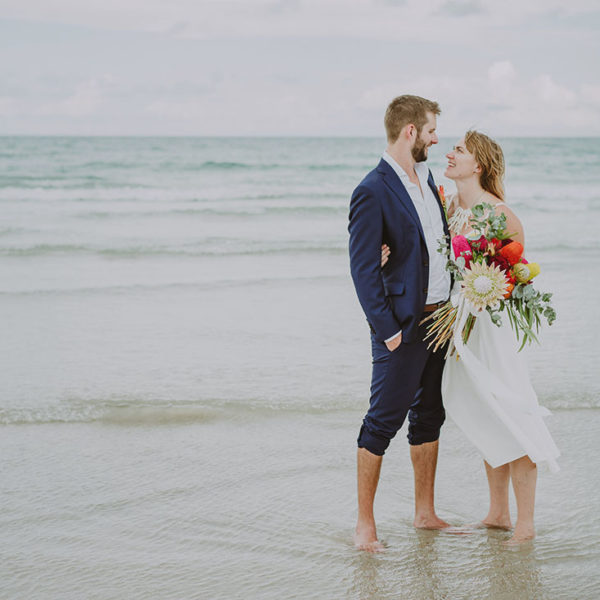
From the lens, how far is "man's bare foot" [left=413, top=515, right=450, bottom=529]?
12.3ft

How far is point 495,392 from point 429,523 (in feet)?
2.37

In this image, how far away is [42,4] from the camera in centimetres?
3934

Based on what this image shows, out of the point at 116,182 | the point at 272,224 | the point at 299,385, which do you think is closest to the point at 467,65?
the point at 116,182

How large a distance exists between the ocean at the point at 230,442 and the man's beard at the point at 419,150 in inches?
66.0

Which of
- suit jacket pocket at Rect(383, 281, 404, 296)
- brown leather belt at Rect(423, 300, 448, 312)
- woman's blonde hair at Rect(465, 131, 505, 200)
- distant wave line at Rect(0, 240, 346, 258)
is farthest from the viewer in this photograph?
distant wave line at Rect(0, 240, 346, 258)

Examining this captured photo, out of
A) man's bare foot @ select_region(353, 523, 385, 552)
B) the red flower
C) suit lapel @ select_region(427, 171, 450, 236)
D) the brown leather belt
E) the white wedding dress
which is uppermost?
suit lapel @ select_region(427, 171, 450, 236)

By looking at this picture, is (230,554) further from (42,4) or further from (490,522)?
(42,4)

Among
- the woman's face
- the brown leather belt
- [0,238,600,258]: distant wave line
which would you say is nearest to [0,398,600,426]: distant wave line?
the brown leather belt

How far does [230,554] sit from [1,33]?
4285 cm

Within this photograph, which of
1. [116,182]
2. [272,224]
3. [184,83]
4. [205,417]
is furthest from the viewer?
[184,83]

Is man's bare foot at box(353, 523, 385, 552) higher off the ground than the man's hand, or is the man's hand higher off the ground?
the man's hand

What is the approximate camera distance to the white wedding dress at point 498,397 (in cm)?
352

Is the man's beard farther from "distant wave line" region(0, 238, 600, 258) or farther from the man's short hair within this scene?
"distant wave line" region(0, 238, 600, 258)

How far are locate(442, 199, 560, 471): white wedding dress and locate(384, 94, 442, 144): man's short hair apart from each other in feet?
1.66
